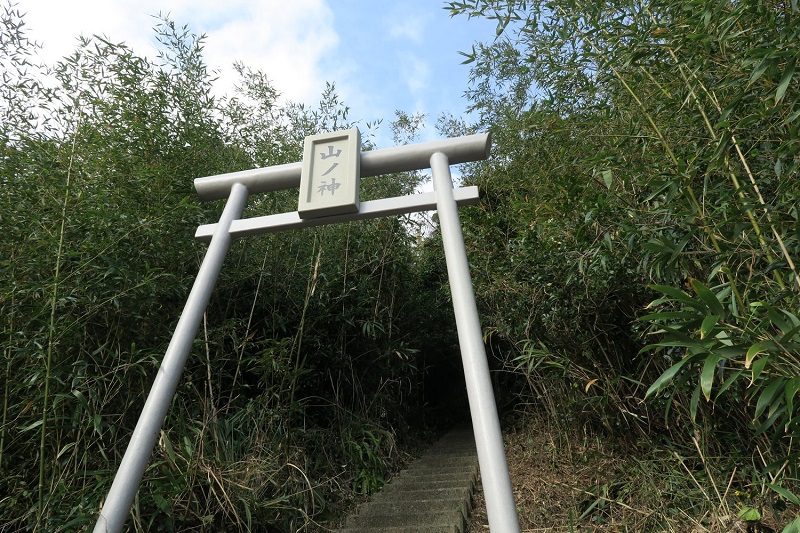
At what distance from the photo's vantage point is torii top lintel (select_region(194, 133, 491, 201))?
7.47ft

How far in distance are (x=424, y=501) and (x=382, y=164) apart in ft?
7.17

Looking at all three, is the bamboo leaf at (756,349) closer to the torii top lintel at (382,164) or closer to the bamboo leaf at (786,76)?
the bamboo leaf at (786,76)

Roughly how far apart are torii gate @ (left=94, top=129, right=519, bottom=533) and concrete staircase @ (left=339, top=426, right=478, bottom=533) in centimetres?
151

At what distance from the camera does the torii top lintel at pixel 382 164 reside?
7.47ft

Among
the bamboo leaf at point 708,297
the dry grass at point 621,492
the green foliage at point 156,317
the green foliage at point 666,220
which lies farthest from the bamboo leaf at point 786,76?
the green foliage at point 156,317

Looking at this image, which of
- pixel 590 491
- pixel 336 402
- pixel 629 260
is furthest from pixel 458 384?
pixel 629 260

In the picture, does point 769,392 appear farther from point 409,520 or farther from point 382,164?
point 409,520

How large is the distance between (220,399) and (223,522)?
32.8 inches

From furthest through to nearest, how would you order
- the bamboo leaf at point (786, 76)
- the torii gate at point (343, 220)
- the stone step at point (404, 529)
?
→ 1. the stone step at point (404, 529)
2. the torii gate at point (343, 220)
3. the bamboo leaf at point (786, 76)

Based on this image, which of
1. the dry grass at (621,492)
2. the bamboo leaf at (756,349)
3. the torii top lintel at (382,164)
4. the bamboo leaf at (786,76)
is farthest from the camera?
the dry grass at (621,492)

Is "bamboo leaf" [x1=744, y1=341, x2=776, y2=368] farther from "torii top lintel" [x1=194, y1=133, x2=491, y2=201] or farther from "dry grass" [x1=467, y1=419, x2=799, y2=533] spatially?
"dry grass" [x1=467, y1=419, x2=799, y2=533]

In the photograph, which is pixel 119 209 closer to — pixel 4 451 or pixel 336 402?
pixel 4 451

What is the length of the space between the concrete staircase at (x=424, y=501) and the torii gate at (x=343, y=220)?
4.97 feet

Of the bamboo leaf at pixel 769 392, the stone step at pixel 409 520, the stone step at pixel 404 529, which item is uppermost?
the bamboo leaf at pixel 769 392
